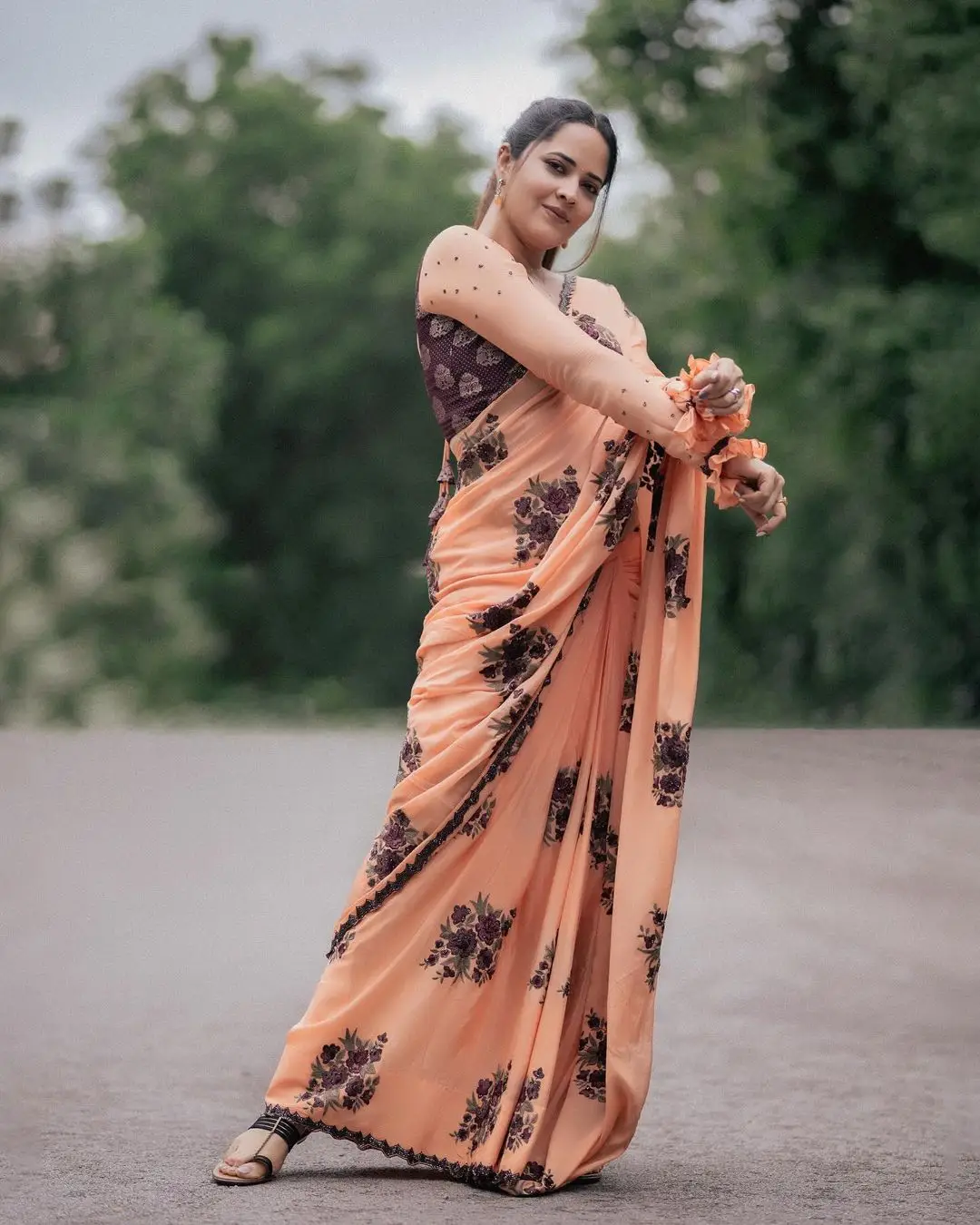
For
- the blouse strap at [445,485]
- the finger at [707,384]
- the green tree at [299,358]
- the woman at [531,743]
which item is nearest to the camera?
the finger at [707,384]

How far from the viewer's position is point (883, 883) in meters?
8.38

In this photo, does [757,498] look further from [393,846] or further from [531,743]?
[393,846]

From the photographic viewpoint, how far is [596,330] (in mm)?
3514

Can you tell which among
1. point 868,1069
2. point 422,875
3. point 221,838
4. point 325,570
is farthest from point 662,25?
point 325,570

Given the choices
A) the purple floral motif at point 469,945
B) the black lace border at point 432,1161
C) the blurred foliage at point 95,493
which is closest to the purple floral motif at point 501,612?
the purple floral motif at point 469,945

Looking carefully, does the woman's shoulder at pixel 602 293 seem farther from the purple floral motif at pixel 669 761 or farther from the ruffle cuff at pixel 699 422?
the purple floral motif at pixel 669 761

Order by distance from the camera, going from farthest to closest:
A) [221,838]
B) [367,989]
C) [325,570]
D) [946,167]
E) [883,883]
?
[325,570], [946,167], [221,838], [883,883], [367,989]

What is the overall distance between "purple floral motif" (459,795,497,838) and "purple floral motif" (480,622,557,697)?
0.19 meters

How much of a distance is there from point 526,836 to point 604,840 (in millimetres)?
144

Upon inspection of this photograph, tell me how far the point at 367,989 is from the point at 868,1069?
186 cm

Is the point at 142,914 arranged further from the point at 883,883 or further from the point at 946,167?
the point at 946,167

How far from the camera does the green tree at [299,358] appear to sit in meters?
33.6

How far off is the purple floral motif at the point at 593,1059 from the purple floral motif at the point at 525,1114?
9 centimetres

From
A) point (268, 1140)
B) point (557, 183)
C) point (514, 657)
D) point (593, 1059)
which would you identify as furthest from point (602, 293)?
point (268, 1140)
